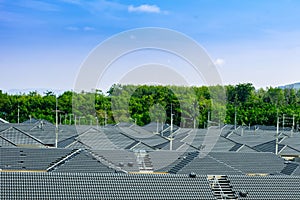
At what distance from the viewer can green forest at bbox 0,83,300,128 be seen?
78.5ft

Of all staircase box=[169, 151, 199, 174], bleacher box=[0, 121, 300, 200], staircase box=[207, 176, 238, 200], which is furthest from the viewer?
staircase box=[169, 151, 199, 174]

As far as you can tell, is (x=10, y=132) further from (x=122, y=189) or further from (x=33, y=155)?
(x=122, y=189)

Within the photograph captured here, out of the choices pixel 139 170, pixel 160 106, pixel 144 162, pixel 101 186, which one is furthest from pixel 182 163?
pixel 160 106

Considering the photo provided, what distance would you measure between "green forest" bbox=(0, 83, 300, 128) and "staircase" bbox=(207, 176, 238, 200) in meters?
5.66

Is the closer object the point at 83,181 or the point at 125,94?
the point at 83,181

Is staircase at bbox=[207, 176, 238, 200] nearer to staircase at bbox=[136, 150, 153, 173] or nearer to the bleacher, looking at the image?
the bleacher

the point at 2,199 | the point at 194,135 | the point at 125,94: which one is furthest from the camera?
the point at 194,135

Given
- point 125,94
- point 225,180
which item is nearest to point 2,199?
point 225,180

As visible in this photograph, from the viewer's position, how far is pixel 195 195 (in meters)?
10.1

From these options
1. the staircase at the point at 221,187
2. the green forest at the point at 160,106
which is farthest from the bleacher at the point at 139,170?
the green forest at the point at 160,106

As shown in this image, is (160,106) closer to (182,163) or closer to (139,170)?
(139,170)

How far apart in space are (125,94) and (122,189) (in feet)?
38.5

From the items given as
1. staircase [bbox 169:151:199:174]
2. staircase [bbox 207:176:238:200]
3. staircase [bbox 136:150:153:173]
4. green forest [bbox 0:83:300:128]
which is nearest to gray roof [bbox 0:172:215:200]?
staircase [bbox 207:176:238:200]

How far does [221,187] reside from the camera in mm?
11227
